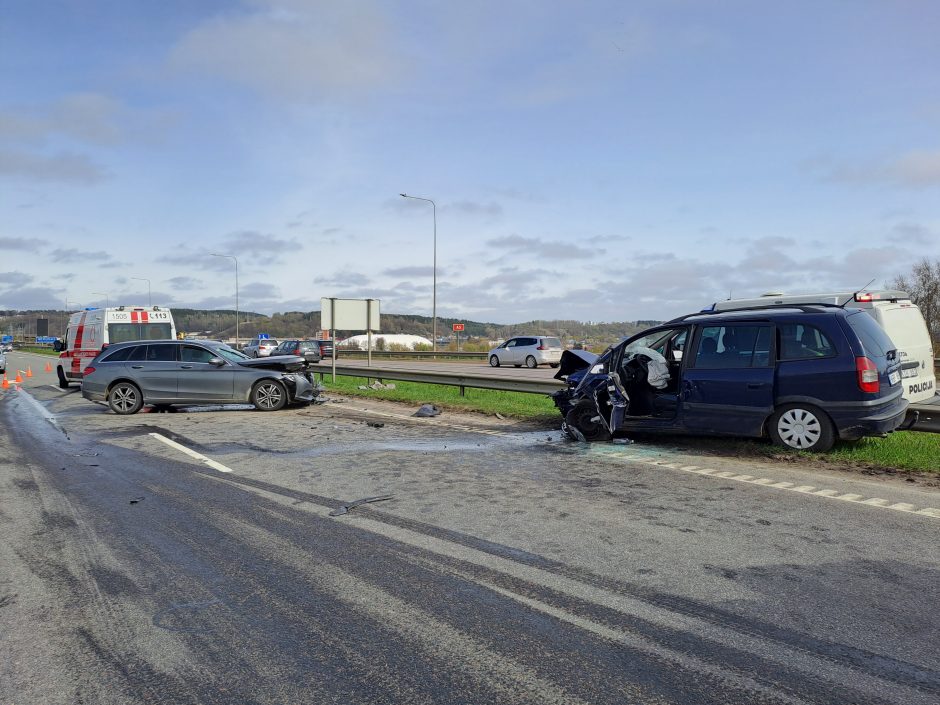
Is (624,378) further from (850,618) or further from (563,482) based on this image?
(850,618)

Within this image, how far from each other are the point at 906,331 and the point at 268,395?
38.0 feet

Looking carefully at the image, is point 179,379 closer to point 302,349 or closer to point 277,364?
point 277,364

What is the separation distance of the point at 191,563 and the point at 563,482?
3.78 metres

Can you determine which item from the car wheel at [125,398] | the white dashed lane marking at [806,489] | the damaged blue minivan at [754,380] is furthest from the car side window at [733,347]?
the car wheel at [125,398]

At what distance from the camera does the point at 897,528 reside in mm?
5293

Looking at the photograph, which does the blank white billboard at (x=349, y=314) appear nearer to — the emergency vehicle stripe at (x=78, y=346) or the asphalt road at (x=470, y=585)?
the emergency vehicle stripe at (x=78, y=346)

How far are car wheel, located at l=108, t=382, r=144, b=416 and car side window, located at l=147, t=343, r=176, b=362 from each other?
704 millimetres

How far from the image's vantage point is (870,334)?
789 centimetres

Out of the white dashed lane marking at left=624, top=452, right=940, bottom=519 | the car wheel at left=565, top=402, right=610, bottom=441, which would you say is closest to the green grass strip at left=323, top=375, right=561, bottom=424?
the car wheel at left=565, top=402, right=610, bottom=441

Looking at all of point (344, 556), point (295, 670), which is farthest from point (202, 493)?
point (295, 670)

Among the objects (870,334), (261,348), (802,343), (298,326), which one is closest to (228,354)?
(802,343)

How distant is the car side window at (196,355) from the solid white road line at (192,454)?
376 cm

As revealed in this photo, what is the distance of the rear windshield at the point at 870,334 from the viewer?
7.72 metres

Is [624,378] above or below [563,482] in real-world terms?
above
